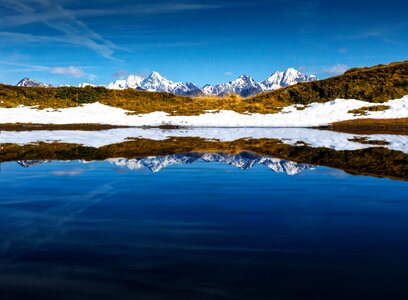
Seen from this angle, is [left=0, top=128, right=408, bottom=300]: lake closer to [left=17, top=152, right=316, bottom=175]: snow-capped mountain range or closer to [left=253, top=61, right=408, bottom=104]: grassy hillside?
[left=17, top=152, right=316, bottom=175]: snow-capped mountain range

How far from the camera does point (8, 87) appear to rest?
75.2m

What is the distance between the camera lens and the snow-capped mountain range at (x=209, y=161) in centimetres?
1897

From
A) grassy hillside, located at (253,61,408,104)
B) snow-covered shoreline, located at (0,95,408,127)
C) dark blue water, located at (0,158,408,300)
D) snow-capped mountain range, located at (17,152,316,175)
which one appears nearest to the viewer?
dark blue water, located at (0,158,408,300)

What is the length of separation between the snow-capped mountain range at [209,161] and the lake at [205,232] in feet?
1.19

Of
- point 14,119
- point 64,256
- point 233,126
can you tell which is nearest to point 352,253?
point 64,256

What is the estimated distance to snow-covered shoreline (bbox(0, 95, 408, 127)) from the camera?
185 feet

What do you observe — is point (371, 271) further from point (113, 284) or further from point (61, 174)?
point (61, 174)

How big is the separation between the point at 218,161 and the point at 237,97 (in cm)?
5606

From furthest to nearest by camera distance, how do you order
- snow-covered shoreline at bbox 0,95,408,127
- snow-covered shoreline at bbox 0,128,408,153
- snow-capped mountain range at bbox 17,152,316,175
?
snow-covered shoreline at bbox 0,95,408,127 → snow-covered shoreline at bbox 0,128,408,153 → snow-capped mountain range at bbox 17,152,316,175

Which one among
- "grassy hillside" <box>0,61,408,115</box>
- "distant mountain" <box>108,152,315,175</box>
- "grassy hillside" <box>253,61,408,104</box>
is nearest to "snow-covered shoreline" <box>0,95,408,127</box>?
"grassy hillside" <box>0,61,408,115</box>

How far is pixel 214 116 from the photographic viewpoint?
204ft

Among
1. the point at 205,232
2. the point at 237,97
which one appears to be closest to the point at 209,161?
the point at 205,232

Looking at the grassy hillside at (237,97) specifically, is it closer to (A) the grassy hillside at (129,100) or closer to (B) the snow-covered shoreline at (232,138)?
(A) the grassy hillside at (129,100)

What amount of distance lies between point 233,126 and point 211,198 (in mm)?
43527
